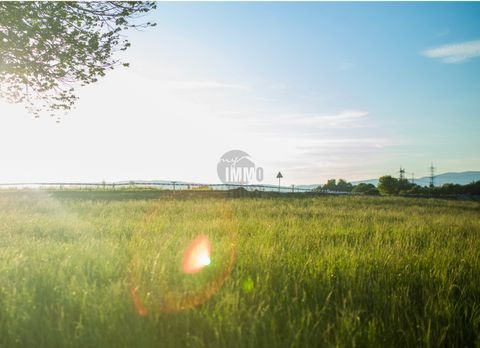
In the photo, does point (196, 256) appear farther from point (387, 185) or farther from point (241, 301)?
point (387, 185)

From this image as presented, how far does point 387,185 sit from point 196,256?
7559 cm

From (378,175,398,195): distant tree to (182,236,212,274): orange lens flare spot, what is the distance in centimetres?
7352

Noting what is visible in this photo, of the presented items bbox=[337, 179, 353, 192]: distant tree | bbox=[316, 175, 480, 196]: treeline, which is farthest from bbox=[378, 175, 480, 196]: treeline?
bbox=[337, 179, 353, 192]: distant tree

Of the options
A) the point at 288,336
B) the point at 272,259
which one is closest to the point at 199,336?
the point at 288,336

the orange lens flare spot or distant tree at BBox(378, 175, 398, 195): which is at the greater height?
distant tree at BBox(378, 175, 398, 195)

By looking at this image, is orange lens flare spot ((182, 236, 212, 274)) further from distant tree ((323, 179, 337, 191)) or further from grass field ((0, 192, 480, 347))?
distant tree ((323, 179, 337, 191))

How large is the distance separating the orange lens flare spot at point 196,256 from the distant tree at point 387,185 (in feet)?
241

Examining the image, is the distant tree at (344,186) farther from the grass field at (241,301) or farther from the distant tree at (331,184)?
the grass field at (241,301)

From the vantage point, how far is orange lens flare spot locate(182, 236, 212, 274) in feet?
13.2

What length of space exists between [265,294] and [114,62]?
Answer: 40.7 feet

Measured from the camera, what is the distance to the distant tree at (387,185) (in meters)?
72.8

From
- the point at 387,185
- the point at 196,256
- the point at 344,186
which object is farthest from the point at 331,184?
the point at 196,256

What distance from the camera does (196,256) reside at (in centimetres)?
472

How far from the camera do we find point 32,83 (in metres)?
13.5
